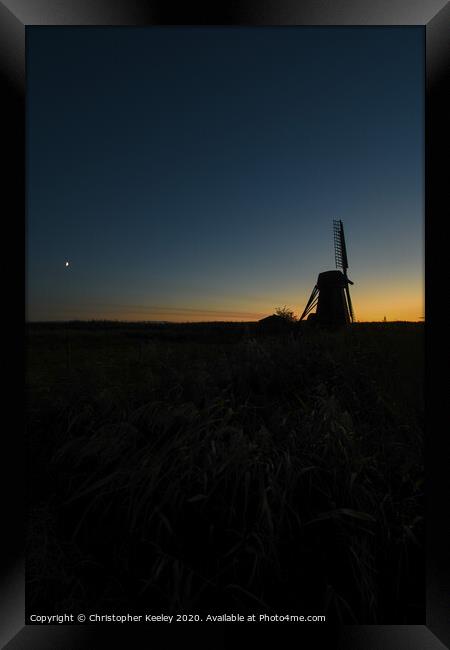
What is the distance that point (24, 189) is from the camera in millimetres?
1617

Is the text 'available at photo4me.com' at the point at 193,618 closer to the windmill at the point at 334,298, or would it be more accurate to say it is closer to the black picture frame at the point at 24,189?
the black picture frame at the point at 24,189

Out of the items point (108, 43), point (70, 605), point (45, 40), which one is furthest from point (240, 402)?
point (45, 40)

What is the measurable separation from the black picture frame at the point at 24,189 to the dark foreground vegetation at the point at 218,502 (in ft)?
0.27

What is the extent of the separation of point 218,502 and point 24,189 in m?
1.94

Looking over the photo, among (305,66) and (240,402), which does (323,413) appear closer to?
(240,402)

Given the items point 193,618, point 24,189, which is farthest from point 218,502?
point 24,189

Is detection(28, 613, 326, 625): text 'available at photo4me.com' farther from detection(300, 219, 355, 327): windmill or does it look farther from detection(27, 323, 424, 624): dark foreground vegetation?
detection(300, 219, 355, 327): windmill

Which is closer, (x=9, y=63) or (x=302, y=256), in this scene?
(x=9, y=63)

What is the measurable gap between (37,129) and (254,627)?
3.13m

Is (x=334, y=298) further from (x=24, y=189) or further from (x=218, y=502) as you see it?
A: (x=24, y=189)

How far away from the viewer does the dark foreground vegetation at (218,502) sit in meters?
1.38

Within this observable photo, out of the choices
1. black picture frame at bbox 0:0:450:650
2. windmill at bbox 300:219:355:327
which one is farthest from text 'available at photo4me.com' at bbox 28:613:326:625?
windmill at bbox 300:219:355:327

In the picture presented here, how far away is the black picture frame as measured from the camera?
55.6 inches

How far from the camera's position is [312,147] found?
234 centimetres
